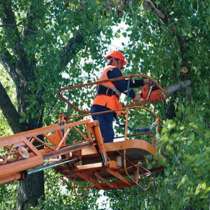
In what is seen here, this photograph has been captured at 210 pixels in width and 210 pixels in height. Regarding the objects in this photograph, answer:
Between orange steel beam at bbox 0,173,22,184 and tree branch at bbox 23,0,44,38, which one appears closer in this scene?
orange steel beam at bbox 0,173,22,184

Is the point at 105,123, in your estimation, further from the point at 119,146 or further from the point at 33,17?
the point at 33,17

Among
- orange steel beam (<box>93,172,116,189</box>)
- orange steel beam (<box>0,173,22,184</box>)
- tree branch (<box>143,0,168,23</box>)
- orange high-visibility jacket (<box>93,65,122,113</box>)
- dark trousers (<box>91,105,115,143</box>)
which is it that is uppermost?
tree branch (<box>143,0,168,23</box>)

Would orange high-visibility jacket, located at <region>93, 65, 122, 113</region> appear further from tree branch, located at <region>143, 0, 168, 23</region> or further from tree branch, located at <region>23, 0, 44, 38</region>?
tree branch, located at <region>23, 0, 44, 38</region>

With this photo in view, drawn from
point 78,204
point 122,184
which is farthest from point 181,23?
point 78,204

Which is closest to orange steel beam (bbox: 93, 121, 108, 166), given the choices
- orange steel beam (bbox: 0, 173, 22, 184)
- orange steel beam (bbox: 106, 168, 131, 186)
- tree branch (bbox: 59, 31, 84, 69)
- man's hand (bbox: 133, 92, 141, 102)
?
orange steel beam (bbox: 106, 168, 131, 186)

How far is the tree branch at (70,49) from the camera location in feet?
55.9

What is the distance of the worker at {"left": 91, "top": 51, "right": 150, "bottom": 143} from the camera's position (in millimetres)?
12953

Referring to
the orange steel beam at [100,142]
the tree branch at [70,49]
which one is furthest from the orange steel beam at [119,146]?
the tree branch at [70,49]

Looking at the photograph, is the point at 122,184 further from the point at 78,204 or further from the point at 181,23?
the point at 78,204

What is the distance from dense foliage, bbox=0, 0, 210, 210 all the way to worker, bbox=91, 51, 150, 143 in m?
0.83

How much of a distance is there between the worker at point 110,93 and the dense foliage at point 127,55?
833mm

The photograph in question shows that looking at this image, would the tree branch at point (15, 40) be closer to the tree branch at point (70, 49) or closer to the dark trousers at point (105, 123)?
the tree branch at point (70, 49)

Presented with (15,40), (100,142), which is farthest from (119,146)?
(15,40)

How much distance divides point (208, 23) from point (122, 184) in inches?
111
